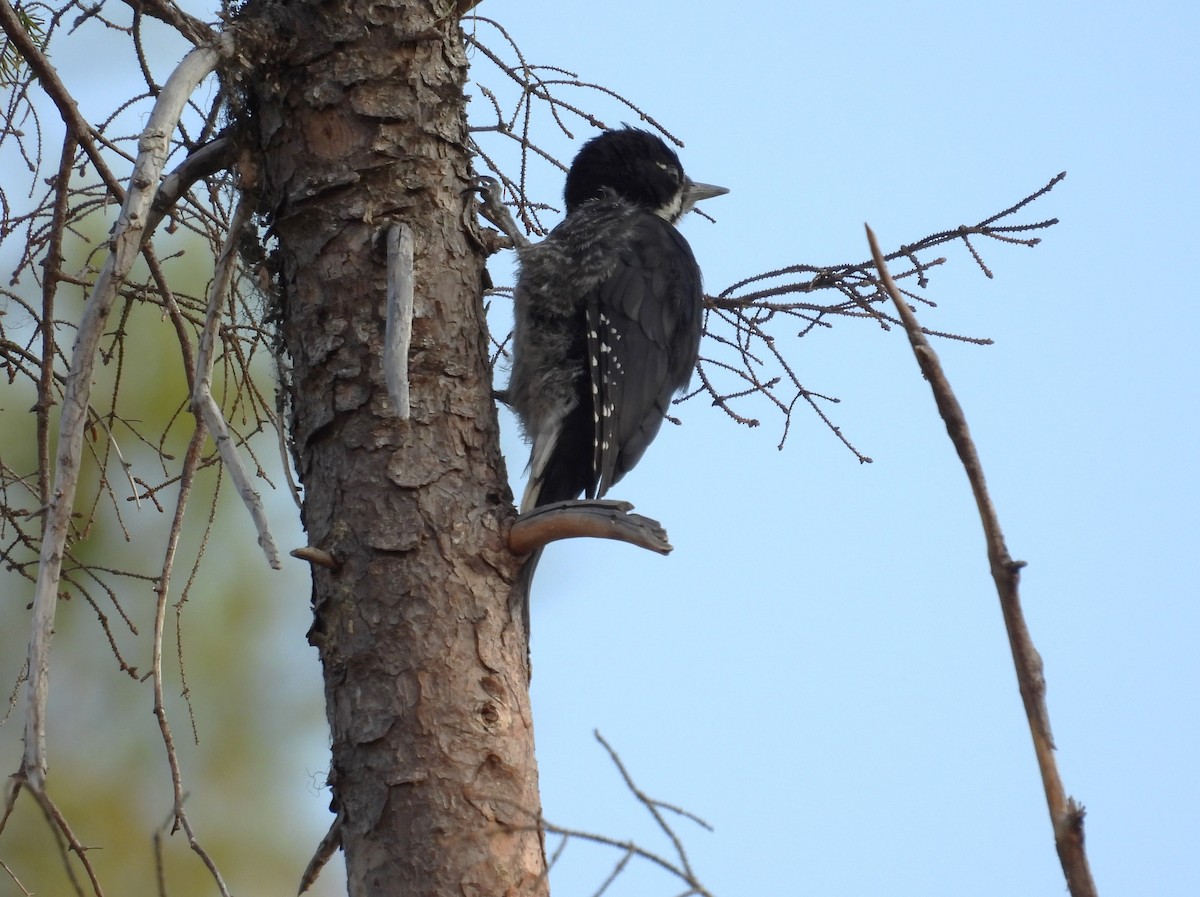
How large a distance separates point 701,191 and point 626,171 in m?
0.32

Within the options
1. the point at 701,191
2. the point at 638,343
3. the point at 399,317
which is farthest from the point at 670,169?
the point at 399,317

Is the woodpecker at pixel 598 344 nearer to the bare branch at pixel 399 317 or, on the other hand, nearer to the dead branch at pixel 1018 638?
the bare branch at pixel 399 317

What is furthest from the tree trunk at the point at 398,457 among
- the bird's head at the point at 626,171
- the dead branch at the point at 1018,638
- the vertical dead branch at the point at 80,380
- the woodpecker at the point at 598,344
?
the bird's head at the point at 626,171

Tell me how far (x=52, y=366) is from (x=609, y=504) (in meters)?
1.06

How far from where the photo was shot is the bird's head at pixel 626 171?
4137mm

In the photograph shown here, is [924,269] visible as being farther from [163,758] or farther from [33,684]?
[163,758]

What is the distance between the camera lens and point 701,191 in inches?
171

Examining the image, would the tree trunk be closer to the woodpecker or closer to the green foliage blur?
the woodpecker

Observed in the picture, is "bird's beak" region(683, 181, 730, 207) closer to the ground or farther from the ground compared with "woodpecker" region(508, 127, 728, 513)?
farther from the ground

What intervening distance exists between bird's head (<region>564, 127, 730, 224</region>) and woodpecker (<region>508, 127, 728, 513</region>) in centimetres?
28

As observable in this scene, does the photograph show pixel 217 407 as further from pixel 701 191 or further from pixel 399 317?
pixel 701 191

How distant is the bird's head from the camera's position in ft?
13.6

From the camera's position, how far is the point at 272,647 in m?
5.46

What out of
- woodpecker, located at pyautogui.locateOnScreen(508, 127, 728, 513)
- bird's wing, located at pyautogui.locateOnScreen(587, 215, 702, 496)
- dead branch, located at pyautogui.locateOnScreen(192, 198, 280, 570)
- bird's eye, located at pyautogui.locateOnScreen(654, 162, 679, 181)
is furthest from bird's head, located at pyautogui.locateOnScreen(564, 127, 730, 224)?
dead branch, located at pyautogui.locateOnScreen(192, 198, 280, 570)
